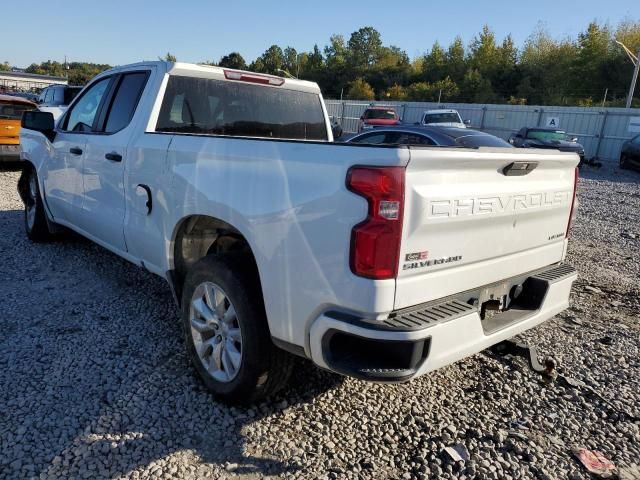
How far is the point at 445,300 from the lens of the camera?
2531 mm

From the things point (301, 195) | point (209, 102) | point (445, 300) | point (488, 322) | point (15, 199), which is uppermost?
point (209, 102)

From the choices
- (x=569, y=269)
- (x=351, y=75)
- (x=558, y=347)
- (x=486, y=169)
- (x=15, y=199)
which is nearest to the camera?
(x=486, y=169)

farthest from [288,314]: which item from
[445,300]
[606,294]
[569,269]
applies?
[606,294]

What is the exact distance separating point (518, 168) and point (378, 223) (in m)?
1.05

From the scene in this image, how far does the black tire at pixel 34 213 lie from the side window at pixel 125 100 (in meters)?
2.08

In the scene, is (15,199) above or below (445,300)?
below

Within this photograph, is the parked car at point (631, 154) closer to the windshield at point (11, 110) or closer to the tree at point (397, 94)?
the windshield at point (11, 110)

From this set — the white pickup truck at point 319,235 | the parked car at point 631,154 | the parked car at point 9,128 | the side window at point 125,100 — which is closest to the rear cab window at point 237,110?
the white pickup truck at point 319,235

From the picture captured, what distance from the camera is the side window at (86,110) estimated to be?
4.57 meters

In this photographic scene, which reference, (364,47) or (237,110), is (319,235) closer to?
(237,110)

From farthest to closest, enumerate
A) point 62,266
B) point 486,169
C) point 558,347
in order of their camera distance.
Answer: point 62,266 < point 558,347 < point 486,169

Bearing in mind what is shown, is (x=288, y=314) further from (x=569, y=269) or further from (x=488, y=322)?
(x=569, y=269)

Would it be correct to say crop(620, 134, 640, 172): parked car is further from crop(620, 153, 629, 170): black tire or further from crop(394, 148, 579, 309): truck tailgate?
crop(394, 148, 579, 309): truck tailgate

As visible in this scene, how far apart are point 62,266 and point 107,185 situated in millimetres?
1714
